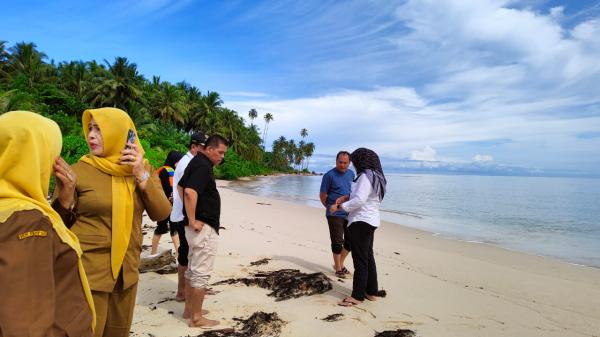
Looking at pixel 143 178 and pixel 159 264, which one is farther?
pixel 159 264

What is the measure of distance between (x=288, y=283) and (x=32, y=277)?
3966 mm

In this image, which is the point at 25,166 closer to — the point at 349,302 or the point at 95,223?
the point at 95,223

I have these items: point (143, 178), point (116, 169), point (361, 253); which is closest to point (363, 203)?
point (361, 253)

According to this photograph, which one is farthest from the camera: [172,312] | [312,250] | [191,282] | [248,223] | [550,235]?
[550,235]

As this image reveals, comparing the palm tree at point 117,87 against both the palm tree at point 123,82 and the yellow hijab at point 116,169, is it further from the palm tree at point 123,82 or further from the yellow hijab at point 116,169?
the yellow hijab at point 116,169

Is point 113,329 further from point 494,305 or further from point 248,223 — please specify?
point 248,223

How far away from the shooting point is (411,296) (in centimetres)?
480

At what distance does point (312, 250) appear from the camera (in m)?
7.25

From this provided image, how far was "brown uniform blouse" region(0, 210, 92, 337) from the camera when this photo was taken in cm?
104

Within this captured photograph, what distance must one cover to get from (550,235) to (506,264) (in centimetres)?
789

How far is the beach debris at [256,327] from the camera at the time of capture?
3.44 m

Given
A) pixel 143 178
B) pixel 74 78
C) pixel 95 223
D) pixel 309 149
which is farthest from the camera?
pixel 309 149

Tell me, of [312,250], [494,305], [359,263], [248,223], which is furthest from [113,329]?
[248,223]

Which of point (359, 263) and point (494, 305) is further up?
point (359, 263)
